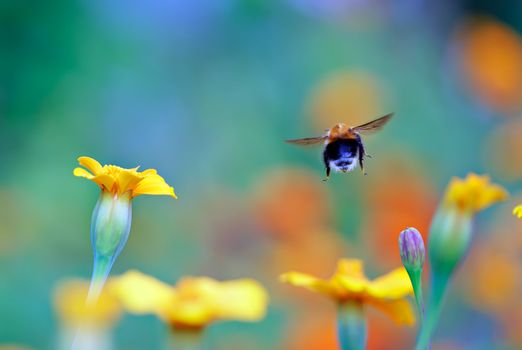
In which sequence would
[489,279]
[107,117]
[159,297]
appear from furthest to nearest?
[107,117]
[489,279]
[159,297]

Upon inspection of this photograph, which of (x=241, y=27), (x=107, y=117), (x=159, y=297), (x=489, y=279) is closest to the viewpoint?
(x=159, y=297)

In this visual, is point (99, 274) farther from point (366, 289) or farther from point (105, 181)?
point (366, 289)

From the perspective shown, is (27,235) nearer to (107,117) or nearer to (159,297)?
(107,117)

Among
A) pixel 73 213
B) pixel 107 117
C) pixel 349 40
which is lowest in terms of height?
pixel 73 213

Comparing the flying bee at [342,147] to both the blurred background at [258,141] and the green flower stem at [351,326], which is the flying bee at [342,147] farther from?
the blurred background at [258,141]

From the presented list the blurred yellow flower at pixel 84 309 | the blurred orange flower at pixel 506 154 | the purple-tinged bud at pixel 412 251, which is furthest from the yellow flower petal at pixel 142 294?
the blurred orange flower at pixel 506 154

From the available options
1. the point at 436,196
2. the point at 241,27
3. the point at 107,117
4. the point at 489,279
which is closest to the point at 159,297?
the point at 489,279
